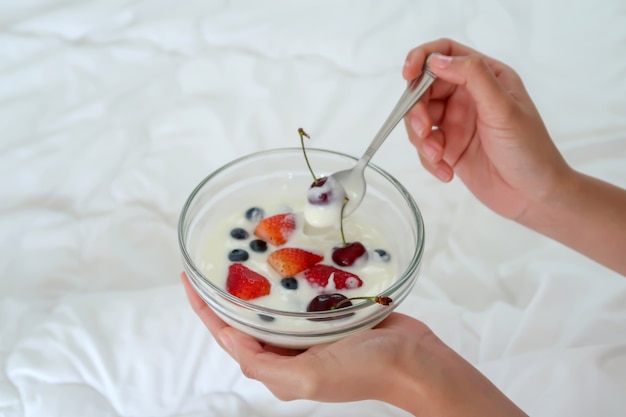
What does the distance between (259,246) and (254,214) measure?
0.10 metres

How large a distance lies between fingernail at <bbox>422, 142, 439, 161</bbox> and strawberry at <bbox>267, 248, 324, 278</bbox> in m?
0.37

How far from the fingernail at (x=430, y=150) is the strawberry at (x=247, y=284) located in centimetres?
45

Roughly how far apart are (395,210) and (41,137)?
1.00 meters

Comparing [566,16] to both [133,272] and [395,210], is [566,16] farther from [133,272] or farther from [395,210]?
[133,272]

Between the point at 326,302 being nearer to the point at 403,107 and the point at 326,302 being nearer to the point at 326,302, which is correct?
the point at 326,302

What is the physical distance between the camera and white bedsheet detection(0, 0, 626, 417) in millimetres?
1374

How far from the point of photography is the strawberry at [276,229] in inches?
49.4

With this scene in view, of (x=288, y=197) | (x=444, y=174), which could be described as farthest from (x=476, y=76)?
(x=288, y=197)

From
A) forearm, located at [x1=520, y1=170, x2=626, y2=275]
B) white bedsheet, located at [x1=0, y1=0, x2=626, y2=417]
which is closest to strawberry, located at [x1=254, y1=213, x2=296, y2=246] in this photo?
white bedsheet, located at [x1=0, y1=0, x2=626, y2=417]

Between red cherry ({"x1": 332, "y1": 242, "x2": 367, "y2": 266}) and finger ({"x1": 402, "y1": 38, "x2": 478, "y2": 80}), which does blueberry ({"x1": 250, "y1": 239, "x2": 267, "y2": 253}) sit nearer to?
red cherry ({"x1": 332, "y1": 242, "x2": 367, "y2": 266})

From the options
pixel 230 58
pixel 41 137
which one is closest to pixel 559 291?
pixel 230 58

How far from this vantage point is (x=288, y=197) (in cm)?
138

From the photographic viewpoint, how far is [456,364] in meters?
1.14

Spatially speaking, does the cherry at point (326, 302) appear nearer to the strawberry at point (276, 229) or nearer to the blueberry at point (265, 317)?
the blueberry at point (265, 317)
